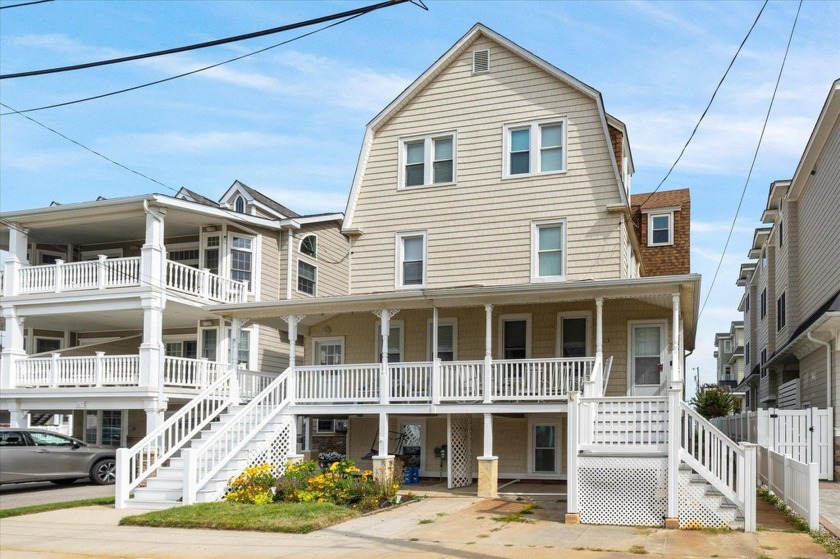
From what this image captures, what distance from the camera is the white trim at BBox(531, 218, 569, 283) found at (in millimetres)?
22828

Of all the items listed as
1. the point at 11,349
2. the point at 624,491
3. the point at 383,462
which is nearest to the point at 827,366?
the point at 624,491

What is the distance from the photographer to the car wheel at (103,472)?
23.1 metres

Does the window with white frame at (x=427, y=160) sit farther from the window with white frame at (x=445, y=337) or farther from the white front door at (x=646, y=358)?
the white front door at (x=646, y=358)

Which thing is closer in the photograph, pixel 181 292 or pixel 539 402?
pixel 539 402

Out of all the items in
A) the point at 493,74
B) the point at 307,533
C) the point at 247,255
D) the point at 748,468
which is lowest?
the point at 307,533

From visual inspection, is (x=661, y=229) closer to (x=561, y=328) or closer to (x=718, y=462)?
(x=561, y=328)

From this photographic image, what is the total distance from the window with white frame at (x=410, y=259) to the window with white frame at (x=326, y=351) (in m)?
2.61

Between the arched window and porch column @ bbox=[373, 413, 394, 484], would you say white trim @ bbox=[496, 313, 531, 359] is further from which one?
the arched window

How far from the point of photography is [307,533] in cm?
1430

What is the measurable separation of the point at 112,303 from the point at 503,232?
11488 millimetres

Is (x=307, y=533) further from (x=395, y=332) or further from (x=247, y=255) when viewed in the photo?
(x=247, y=255)

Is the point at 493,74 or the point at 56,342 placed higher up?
the point at 493,74

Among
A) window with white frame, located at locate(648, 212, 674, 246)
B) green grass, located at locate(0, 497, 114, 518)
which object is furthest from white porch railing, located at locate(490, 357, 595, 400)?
window with white frame, located at locate(648, 212, 674, 246)

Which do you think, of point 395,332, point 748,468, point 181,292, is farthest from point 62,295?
point 748,468
